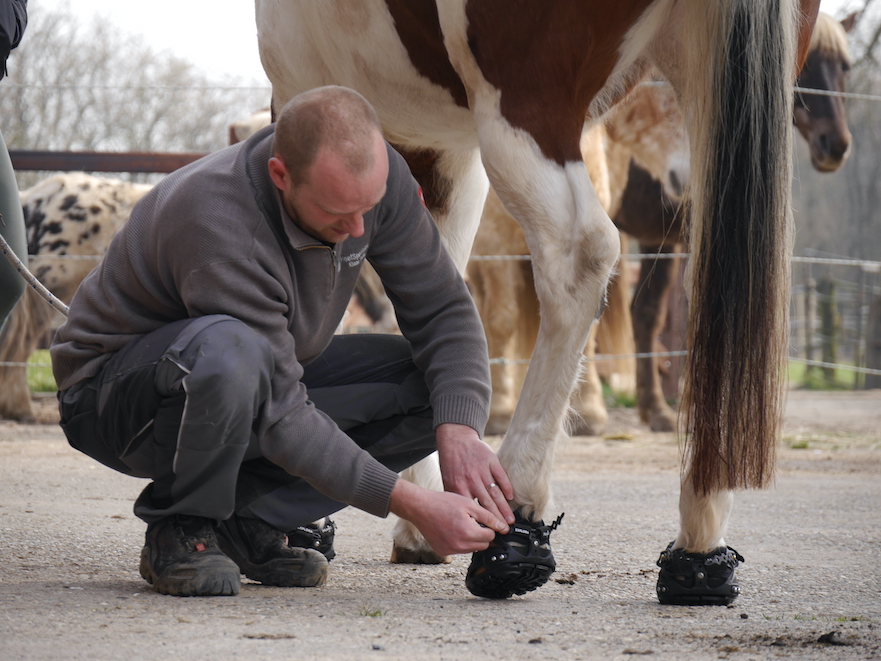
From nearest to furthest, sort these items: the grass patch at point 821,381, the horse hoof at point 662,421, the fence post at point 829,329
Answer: the horse hoof at point 662,421 → the grass patch at point 821,381 → the fence post at point 829,329

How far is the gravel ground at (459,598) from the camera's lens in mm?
1512

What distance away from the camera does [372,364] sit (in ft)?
7.31

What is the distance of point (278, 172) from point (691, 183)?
0.84 m

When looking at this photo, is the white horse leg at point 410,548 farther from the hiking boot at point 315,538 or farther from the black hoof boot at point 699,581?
the black hoof boot at point 699,581

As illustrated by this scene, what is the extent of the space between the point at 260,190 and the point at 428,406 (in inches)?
23.8

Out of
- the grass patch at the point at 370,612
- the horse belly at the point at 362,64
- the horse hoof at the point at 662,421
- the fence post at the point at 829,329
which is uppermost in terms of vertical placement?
the horse belly at the point at 362,64

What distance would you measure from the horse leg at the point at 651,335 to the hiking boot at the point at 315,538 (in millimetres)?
4053

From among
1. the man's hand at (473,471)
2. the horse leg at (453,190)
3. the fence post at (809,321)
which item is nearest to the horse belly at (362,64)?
the horse leg at (453,190)

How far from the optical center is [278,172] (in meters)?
1.79

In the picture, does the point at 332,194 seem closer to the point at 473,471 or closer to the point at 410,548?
the point at 473,471

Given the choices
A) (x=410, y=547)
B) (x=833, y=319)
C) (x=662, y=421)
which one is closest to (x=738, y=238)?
(x=410, y=547)

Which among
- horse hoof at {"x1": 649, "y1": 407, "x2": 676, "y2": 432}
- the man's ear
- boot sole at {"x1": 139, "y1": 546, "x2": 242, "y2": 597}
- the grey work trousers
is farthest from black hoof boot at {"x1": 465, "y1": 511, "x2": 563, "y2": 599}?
horse hoof at {"x1": 649, "y1": 407, "x2": 676, "y2": 432}

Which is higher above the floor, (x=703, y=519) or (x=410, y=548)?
(x=703, y=519)

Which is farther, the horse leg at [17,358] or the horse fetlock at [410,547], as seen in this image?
the horse leg at [17,358]
